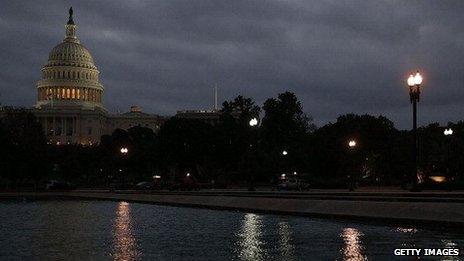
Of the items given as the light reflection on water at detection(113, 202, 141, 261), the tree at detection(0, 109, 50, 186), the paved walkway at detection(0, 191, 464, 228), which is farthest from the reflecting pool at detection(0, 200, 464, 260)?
the tree at detection(0, 109, 50, 186)

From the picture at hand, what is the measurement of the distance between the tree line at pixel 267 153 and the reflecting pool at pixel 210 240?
4429 centimetres

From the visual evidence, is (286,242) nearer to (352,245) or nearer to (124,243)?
(352,245)

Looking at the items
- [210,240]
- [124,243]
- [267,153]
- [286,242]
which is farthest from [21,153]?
[286,242]

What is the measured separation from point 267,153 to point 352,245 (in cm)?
7860

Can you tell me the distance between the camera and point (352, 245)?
1792 cm

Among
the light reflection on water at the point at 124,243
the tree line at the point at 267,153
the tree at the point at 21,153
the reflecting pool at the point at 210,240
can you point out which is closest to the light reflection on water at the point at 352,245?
the reflecting pool at the point at 210,240

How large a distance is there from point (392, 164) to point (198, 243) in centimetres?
7187

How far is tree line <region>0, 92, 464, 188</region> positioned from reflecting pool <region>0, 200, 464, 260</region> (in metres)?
44.3

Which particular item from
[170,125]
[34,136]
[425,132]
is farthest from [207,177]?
[425,132]

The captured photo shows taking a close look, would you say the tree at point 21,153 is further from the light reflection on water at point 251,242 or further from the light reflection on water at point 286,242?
the light reflection on water at point 286,242

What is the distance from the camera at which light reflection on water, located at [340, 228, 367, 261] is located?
15.6 meters

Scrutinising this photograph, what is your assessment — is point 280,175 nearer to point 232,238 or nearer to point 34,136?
point 34,136

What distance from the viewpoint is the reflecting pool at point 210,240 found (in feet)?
52.6

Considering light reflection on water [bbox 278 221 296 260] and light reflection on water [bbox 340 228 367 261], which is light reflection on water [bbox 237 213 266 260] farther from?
light reflection on water [bbox 340 228 367 261]
